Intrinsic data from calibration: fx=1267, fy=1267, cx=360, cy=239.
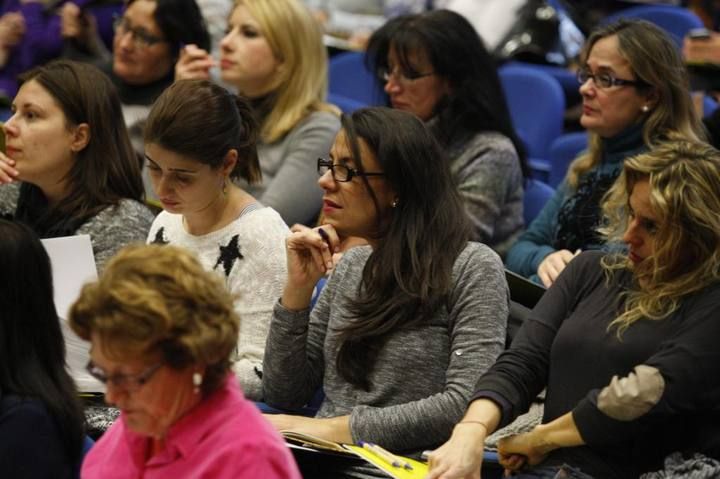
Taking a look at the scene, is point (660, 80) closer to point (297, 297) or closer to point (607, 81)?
point (607, 81)

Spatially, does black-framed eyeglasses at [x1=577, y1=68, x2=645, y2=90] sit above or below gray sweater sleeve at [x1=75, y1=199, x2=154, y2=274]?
above

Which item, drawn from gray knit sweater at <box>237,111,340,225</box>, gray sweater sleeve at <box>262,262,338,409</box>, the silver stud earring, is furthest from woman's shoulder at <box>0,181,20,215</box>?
the silver stud earring

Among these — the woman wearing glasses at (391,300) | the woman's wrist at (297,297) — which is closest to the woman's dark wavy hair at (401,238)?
the woman wearing glasses at (391,300)

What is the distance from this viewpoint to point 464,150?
12.2ft

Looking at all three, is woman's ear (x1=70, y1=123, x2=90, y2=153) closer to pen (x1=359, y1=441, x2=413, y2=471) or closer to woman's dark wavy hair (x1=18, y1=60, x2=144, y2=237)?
woman's dark wavy hair (x1=18, y1=60, x2=144, y2=237)

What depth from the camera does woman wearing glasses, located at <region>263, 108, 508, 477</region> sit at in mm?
2625

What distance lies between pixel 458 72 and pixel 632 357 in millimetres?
1560

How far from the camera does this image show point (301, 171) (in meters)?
3.88

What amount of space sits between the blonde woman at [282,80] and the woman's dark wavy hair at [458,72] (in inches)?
14.6

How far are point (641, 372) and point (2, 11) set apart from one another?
15.4 ft

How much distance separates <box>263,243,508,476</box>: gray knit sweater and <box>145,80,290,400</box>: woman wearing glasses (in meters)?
0.19

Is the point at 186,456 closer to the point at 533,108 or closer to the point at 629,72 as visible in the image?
the point at 629,72

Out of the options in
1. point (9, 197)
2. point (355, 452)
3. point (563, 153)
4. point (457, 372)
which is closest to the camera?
point (355, 452)

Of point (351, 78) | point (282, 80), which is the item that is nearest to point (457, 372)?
point (282, 80)
